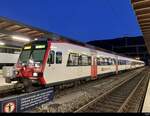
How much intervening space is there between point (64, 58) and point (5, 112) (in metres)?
6.71

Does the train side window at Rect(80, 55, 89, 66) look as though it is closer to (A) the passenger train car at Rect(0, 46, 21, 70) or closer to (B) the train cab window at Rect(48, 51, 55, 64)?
(B) the train cab window at Rect(48, 51, 55, 64)

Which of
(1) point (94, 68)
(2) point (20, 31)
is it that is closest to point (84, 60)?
(1) point (94, 68)

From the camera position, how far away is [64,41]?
1402cm

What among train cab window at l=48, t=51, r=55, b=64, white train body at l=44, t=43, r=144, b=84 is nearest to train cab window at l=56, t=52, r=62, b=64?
white train body at l=44, t=43, r=144, b=84

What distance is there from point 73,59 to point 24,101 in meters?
6.83

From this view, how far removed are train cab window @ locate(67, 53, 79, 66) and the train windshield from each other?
2.50m

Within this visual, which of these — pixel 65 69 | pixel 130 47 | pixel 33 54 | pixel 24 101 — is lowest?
pixel 24 101

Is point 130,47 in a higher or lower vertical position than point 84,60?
Result: higher

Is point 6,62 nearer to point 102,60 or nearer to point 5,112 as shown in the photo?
point 102,60

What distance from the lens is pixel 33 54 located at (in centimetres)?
1274

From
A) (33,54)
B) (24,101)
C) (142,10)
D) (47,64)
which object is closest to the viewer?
(24,101)

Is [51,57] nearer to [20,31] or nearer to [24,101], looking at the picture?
[24,101]

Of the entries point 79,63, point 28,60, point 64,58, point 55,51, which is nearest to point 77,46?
point 79,63

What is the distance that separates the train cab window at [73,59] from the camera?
1466 centimetres
